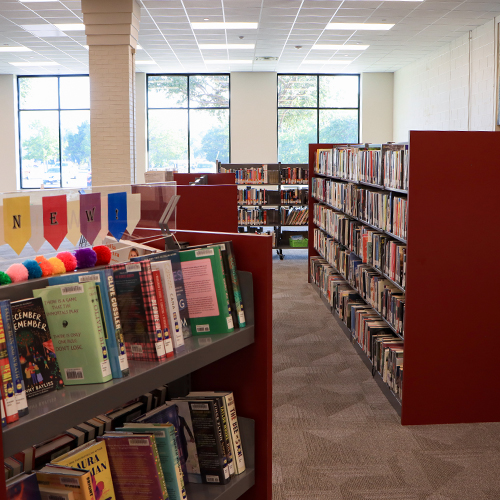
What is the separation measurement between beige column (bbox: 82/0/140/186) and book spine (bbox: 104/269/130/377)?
20.6ft

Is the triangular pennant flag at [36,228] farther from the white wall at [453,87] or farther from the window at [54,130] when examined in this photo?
the window at [54,130]

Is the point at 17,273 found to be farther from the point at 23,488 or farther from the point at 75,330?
the point at 23,488

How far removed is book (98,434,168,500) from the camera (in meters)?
1.31

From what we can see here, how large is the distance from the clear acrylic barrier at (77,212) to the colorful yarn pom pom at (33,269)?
26mm

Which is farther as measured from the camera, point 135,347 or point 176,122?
point 176,122

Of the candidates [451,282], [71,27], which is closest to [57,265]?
[451,282]

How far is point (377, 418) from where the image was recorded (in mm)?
3314

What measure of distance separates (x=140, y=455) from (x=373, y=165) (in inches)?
133

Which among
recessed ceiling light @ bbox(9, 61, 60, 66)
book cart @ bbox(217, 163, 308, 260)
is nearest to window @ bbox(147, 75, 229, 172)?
recessed ceiling light @ bbox(9, 61, 60, 66)

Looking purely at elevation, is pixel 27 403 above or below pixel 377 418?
above

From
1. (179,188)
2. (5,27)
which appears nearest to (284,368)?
(179,188)

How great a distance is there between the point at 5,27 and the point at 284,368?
7653 mm

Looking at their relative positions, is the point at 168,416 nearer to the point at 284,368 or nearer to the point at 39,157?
the point at 284,368

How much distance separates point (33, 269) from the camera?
1.22 metres
